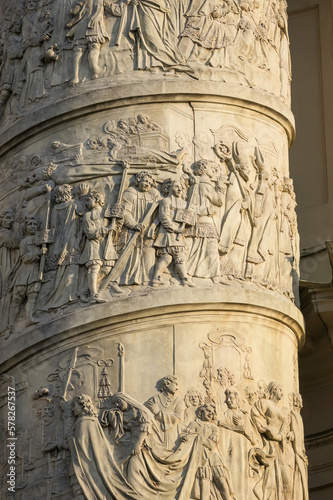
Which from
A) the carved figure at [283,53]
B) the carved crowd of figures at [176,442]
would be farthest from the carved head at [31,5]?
the carved crowd of figures at [176,442]

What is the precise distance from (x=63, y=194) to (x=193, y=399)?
1.98 m

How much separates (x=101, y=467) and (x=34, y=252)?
6.32ft

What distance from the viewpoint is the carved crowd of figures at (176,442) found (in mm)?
11289

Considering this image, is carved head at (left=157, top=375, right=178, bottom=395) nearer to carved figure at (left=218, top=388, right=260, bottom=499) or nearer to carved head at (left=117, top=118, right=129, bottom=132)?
carved figure at (left=218, top=388, right=260, bottom=499)

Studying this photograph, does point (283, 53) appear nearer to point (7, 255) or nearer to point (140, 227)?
point (140, 227)

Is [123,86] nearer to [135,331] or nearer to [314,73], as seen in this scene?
[135,331]

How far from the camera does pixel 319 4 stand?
1590 cm

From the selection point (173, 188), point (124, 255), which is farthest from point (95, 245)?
point (173, 188)

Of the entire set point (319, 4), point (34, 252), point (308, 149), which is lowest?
point (34, 252)

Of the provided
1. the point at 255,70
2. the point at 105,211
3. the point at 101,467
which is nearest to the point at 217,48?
the point at 255,70

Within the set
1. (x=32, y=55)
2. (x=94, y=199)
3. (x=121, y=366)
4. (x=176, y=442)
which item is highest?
(x=32, y=55)

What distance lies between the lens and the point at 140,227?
1209cm

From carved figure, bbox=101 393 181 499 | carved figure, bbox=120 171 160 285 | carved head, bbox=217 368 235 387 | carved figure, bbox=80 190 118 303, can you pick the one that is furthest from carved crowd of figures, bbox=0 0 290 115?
carved figure, bbox=101 393 181 499

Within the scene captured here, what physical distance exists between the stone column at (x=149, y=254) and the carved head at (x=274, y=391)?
0.05 feet
